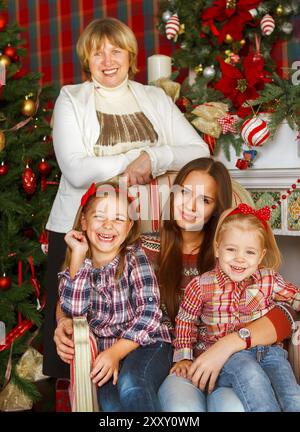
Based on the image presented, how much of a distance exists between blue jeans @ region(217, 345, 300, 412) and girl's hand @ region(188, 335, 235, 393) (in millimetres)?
21

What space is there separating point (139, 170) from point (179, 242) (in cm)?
30

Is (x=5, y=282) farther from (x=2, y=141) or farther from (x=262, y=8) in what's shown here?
(x=262, y=8)

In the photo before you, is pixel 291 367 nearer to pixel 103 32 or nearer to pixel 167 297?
pixel 167 297

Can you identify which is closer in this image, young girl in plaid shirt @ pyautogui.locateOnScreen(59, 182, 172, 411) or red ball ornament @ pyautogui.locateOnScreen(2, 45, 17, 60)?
young girl in plaid shirt @ pyautogui.locateOnScreen(59, 182, 172, 411)

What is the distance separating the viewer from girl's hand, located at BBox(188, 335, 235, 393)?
1792mm

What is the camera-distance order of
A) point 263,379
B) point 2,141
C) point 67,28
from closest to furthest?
1. point 263,379
2. point 2,141
3. point 67,28

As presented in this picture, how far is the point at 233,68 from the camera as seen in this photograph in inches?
108

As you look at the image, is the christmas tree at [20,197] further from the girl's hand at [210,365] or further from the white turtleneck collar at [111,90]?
the girl's hand at [210,365]

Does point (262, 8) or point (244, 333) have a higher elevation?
point (262, 8)

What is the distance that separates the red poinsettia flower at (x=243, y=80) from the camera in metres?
2.68

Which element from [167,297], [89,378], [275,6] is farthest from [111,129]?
[275,6]

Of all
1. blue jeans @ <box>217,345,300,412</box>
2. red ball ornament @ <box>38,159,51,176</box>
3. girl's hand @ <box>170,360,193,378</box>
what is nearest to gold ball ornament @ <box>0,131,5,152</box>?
red ball ornament @ <box>38,159,51,176</box>

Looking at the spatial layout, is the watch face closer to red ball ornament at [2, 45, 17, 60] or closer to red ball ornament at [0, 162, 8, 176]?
red ball ornament at [0, 162, 8, 176]

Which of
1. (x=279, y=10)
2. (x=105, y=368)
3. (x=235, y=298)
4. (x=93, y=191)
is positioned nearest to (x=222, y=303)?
(x=235, y=298)
